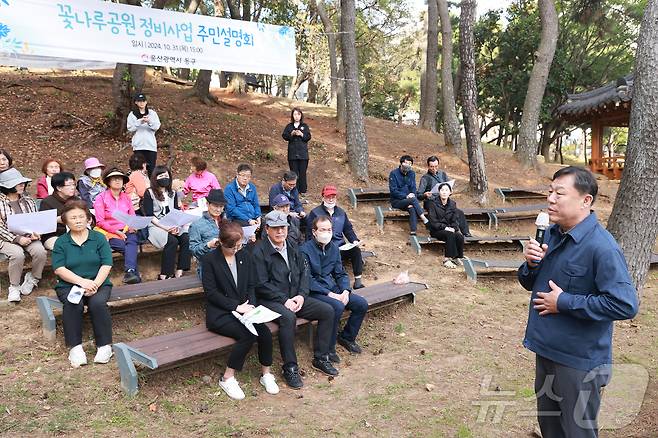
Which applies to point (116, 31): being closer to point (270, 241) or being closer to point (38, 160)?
point (38, 160)

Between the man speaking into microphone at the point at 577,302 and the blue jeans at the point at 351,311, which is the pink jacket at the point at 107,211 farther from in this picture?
the man speaking into microphone at the point at 577,302

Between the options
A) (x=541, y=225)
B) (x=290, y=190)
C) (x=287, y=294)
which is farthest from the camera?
(x=290, y=190)

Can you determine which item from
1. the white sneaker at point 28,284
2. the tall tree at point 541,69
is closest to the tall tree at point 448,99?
the tall tree at point 541,69

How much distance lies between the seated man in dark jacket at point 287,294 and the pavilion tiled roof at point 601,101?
12037 millimetres

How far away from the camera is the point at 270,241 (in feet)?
14.7

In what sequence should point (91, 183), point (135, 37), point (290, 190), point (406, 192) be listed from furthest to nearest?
point (406, 192), point (135, 37), point (290, 190), point (91, 183)

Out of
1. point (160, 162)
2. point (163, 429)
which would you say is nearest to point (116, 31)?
point (160, 162)

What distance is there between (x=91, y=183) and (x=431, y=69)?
13905 millimetres

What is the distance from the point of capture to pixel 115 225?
5.48 metres

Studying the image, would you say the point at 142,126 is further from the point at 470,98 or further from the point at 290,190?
the point at 470,98

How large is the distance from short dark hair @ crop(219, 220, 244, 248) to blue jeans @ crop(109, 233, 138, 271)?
5.95 ft

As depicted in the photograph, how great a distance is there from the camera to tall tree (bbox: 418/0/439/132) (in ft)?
55.1

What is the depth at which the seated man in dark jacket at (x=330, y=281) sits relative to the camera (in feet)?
15.9

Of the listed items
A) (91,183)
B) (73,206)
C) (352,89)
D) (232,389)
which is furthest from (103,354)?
(352,89)
